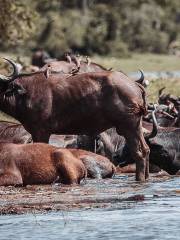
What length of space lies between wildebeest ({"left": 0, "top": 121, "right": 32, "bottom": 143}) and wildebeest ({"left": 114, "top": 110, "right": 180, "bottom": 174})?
1.96m

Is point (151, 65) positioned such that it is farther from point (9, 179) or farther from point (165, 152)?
point (9, 179)

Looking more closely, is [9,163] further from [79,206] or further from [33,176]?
[79,206]

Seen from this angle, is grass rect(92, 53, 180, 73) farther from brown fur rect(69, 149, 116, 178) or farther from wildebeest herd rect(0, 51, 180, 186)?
brown fur rect(69, 149, 116, 178)

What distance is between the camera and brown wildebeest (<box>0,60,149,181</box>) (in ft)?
59.3

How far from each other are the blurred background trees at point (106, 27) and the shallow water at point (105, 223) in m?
53.0

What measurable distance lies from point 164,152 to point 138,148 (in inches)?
72.4

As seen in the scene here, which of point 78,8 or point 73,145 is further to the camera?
point 78,8

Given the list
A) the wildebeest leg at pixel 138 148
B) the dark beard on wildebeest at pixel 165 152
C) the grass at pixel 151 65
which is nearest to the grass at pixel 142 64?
the grass at pixel 151 65

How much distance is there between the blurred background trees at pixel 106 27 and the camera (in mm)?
72375

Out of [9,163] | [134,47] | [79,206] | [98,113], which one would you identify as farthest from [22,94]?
[134,47]

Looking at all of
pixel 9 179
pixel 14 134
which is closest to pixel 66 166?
pixel 9 179

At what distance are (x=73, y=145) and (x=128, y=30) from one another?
5669cm

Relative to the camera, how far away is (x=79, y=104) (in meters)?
18.5

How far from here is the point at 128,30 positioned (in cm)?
7769
